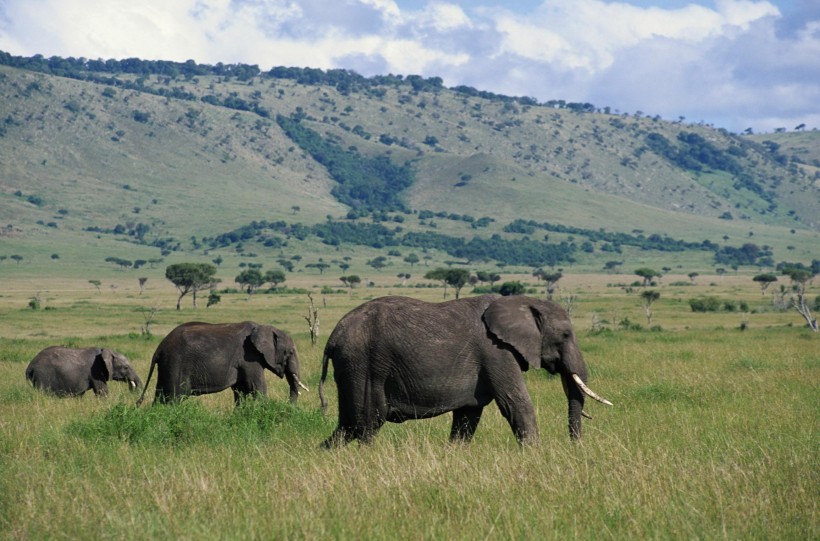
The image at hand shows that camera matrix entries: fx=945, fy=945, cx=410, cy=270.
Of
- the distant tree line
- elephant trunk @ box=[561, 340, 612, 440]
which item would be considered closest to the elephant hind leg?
elephant trunk @ box=[561, 340, 612, 440]

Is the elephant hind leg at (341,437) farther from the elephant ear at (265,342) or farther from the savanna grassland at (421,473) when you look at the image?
the elephant ear at (265,342)

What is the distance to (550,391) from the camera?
679 inches

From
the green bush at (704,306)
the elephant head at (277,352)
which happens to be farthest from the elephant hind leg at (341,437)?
the green bush at (704,306)

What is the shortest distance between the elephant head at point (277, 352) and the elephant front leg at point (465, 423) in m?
4.55

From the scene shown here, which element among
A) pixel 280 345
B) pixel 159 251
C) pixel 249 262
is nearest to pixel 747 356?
pixel 280 345

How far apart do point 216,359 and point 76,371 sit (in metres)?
5.52

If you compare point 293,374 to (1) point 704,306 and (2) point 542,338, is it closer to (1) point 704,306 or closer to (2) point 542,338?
(2) point 542,338

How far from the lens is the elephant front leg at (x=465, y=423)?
1081 centimetres

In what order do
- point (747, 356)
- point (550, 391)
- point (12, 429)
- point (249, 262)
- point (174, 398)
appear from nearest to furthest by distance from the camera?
1. point (12, 429)
2. point (174, 398)
3. point (550, 391)
4. point (747, 356)
5. point (249, 262)

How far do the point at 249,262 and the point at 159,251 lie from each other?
20.3 meters

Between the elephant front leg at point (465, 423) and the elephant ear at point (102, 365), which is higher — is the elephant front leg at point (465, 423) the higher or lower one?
the higher one

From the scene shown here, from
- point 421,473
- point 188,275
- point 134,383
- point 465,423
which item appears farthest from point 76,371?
point 188,275

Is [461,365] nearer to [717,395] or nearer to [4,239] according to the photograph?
[717,395]

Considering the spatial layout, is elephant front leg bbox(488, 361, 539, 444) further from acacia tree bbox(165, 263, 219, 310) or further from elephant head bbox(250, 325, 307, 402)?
acacia tree bbox(165, 263, 219, 310)
